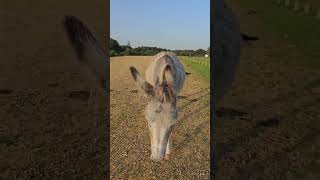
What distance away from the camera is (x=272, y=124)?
29.0 ft

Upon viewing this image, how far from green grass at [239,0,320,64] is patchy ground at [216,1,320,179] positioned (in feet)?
2.58

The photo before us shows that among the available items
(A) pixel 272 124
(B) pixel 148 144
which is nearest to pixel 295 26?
(A) pixel 272 124

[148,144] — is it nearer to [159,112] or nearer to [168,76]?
[168,76]

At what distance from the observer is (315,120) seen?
8.98 meters

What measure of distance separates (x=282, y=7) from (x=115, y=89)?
13.7 metres

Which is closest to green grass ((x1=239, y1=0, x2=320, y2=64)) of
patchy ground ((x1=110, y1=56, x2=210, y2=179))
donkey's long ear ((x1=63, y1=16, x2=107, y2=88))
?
patchy ground ((x1=110, y1=56, x2=210, y2=179))

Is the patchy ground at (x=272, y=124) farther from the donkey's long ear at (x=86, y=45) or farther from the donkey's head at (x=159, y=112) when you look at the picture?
the donkey's long ear at (x=86, y=45)

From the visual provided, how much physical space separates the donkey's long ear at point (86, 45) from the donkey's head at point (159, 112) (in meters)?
3.43

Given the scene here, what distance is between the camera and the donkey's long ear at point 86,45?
8.82m

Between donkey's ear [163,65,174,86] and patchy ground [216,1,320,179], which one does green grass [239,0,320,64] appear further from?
donkey's ear [163,65,174,86]

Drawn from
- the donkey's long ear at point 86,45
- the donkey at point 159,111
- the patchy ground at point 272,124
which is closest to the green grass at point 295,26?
the patchy ground at point 272,124

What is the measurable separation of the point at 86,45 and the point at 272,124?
17.4 feet

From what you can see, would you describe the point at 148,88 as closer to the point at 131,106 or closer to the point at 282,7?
the point at 131,106

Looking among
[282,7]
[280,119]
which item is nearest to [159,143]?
[280,119]
